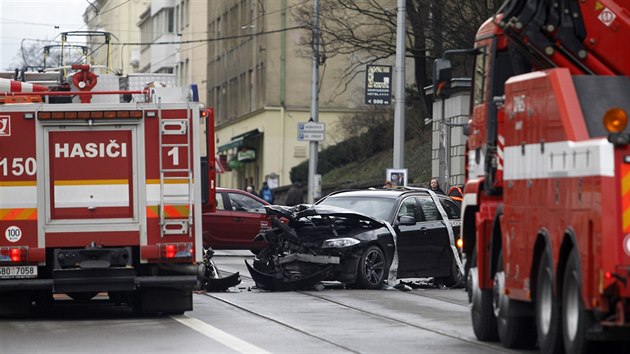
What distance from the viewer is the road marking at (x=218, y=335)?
46.7ft

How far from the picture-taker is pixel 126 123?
1800 centimetres

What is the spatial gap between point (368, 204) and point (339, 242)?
1.71 m

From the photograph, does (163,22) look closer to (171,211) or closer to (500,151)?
(171,211)

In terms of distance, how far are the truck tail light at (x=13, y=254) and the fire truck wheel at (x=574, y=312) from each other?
733 centimetres

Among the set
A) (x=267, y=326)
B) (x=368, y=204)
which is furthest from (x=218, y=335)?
(x=368, y=204)

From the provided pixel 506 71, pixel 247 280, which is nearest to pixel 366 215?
pixel 247 280

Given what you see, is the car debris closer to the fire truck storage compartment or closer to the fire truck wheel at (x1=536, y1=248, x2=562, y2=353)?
the fire truck storage compartment

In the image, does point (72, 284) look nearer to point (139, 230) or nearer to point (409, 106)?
point (139, 230)

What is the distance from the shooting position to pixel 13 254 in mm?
17609

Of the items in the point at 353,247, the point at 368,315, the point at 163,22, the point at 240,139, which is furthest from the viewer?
the point at 163,22

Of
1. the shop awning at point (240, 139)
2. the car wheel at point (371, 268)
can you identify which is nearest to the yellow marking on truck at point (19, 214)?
the car wheel at point (371, 268)

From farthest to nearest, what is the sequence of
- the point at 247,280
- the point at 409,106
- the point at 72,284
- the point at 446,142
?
the point at 409,106
the point at 446,142
the point at 247,280
the point at 72,284

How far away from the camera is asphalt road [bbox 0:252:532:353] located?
47.8 ft

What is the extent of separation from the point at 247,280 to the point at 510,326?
12.3 meters
